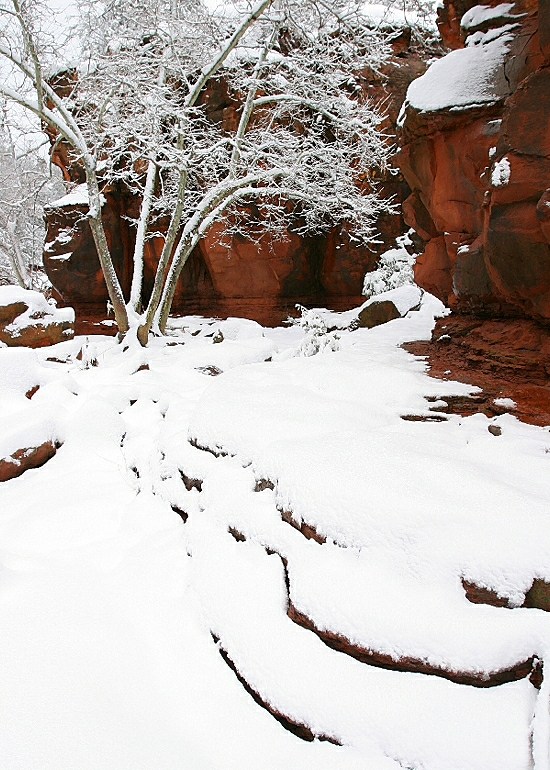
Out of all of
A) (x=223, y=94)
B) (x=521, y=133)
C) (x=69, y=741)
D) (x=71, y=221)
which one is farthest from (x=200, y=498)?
(x=71, y=221)

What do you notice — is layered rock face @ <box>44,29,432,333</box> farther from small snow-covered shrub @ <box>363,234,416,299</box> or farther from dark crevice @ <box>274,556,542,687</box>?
dark crevice @ <box>274,556,542,687</box>

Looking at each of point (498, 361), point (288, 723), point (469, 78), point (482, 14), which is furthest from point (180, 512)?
point (482, 14)

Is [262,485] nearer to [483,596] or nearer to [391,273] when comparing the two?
[483,596]

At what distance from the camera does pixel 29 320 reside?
807cm

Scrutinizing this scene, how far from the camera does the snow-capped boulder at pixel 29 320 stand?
7.82 m

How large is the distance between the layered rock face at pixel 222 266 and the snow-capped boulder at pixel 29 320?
557 cm

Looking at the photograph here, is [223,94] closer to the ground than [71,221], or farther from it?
farther from it

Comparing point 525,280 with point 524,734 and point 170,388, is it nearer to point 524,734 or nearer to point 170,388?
point 524,734

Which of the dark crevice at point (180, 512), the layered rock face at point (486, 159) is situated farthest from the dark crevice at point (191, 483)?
the layered rock face at point (486, 159)

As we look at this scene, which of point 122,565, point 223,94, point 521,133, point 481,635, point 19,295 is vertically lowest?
point 122,565

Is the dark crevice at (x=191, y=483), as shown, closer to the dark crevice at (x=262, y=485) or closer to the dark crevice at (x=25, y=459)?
the dark crevice at (x=262, y=485)

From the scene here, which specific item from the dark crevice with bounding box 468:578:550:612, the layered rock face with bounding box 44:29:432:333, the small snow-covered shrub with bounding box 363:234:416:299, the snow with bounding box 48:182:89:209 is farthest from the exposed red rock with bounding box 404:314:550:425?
the snow with bounding box 48:182:89:209

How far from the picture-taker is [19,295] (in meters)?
8.03

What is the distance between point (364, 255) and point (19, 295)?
8845 millimetres
